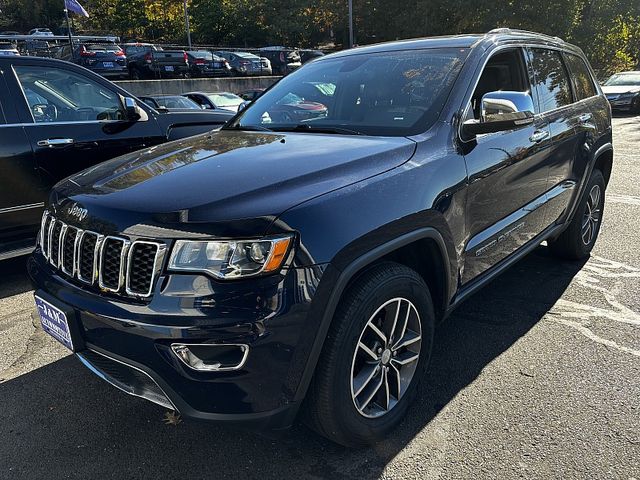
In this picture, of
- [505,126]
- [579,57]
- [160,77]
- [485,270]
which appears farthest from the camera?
[160,77]

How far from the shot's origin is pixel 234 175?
7.42ft

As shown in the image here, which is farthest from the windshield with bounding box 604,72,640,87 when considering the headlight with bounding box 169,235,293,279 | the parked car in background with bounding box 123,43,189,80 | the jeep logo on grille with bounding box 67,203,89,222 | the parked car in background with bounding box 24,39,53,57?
the parked car in background with bounding box 24,39,53,57

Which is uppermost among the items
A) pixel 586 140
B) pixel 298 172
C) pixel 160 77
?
pixel 298 172

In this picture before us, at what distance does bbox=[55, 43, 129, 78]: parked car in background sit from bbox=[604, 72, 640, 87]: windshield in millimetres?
19841

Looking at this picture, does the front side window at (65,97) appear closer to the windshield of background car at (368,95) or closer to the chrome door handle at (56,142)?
the chrome door handle at (56,142)

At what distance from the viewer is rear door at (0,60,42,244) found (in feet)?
13.9

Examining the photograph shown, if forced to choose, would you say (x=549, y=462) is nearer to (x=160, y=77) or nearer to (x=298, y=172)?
(x=298, y=172)

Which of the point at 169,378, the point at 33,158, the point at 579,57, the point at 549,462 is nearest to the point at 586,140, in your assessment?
the point at 579,57

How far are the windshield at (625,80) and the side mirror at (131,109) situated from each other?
63.3 ft

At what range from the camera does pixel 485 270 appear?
10.2 ft

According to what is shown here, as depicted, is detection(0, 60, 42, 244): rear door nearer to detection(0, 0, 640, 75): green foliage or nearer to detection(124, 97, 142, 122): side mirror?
detection(124, 97, 142, 122): side mirror

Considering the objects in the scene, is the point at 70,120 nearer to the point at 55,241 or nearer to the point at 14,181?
the point at 14,181

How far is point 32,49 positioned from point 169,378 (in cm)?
2533

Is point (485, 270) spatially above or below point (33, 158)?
below
